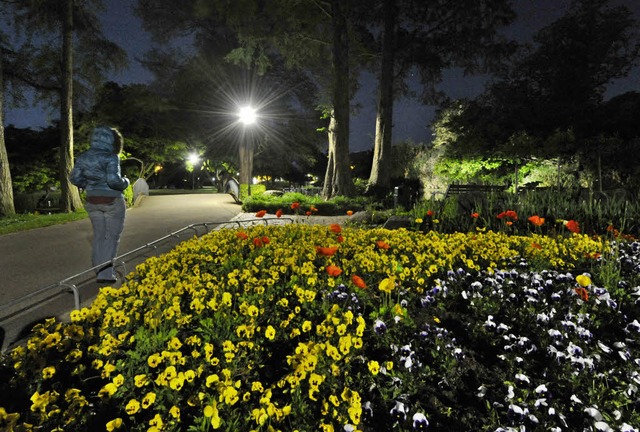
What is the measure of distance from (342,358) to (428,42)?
21123 millimetres

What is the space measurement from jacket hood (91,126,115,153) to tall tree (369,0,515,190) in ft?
46.9

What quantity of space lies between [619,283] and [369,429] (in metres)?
2.84

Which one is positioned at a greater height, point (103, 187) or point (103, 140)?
point (103, 140)

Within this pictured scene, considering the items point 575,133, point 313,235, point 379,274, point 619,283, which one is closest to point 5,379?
point 379,274

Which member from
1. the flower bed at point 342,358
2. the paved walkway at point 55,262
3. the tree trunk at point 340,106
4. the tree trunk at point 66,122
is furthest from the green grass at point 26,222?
the tree trunk at point 340,106

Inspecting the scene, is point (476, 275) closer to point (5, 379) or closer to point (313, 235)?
point (313, 235)

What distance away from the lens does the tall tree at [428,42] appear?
1745cm

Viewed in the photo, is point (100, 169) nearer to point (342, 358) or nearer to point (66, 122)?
point (342, 358)

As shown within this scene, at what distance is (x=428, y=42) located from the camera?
19.6 metres

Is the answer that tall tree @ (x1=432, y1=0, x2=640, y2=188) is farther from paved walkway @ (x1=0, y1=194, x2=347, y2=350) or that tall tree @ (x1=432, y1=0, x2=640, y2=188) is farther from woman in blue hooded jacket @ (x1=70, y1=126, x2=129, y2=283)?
woman in blue hooded jacket @ (x1=70, y1=126, x2=129, y2=283)

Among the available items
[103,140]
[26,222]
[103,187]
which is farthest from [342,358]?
[26,222]

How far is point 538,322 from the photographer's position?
2627mm

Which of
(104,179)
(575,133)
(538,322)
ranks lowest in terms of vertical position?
(538,322)

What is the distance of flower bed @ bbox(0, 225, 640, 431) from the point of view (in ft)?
6.04
